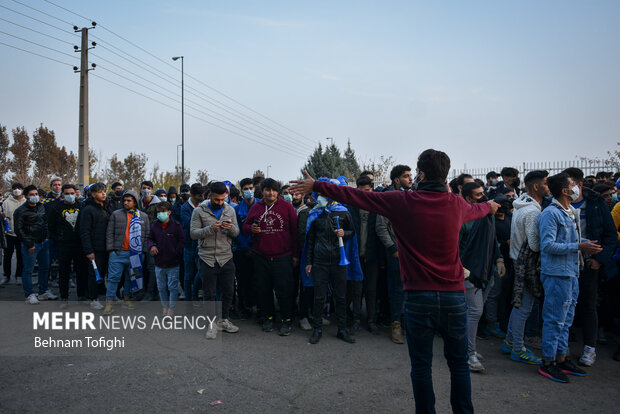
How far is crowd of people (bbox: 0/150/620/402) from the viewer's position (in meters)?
3.33

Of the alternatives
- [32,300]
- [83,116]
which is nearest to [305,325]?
[32,300]

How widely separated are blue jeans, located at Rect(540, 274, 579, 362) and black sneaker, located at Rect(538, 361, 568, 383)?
0.07 meters

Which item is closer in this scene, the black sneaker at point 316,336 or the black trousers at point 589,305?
the black trousers at point 589,305

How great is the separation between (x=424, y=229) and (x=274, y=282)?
3.81 m

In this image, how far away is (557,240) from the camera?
15.2 feet

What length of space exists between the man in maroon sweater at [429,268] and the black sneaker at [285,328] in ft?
11.0

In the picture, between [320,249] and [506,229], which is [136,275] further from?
[506,229]

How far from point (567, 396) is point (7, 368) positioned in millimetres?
6125

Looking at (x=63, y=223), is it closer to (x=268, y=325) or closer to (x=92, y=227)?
(x=92, y=227)

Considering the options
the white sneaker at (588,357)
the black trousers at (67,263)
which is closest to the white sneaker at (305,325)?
the white sneaker at (588,357)

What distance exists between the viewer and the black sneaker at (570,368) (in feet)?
15.3

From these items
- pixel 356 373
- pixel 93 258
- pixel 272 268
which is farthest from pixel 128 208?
pixel 356 373

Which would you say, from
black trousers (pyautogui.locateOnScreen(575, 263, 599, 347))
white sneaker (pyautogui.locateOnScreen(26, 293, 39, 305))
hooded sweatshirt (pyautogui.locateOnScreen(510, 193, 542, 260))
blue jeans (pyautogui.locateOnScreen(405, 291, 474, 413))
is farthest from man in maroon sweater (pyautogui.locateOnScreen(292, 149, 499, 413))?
white sneaker (pyautogui.locateOnScreen(26, 293, 39, 305))

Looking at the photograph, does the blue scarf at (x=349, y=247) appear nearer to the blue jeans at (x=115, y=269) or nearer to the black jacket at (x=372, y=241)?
the black jacket at (x=372, y=241)
